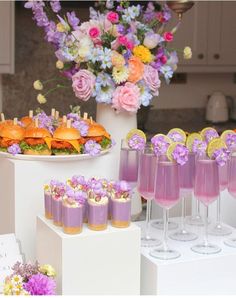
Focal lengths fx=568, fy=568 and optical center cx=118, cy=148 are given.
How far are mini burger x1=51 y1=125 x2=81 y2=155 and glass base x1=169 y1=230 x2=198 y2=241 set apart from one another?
0.37m

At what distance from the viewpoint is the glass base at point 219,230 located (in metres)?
1.45

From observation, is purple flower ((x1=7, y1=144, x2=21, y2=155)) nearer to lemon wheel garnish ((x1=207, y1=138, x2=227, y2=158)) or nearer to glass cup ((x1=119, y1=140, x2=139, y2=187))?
glass cup ((x1=119, y1=140, x2=139, y2=187))

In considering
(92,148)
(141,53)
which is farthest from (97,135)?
(141,53)

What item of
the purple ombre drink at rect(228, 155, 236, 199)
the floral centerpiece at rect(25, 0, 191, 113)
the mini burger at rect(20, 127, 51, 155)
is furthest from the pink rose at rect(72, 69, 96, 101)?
the purple ombre drink at rect(228, 155, 236, 199)

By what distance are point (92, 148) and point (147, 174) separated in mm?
325

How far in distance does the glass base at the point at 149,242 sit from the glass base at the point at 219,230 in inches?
6.4

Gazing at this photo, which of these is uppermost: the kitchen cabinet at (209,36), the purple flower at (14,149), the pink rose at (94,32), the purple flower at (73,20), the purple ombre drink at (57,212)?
the kitchen cabinet at (209,36)

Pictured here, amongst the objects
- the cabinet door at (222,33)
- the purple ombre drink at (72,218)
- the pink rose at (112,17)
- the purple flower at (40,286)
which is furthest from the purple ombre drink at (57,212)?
the cabinet door at (222,33)

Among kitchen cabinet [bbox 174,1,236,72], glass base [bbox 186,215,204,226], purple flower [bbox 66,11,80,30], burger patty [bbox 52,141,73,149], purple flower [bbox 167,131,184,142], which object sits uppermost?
kitchen cabinet [bbox 174,1,236,72]

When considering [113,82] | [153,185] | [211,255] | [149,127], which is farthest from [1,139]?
[149,127]

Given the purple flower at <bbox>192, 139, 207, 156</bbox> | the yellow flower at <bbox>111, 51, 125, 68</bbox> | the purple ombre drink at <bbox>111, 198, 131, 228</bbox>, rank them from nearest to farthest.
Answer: the purple ombre drink at <bbox>111, 198, 131, 228</bbox>, the purple flower at <bbox>192, 139, 207, 156</bbox>, the yellow flower at <bbox>111, 51, 125, 68</bbox>

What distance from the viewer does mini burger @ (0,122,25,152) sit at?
62.6 inches

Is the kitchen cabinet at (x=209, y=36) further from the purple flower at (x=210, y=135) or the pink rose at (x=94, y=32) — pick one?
the purple flower at (x=210, y=135)

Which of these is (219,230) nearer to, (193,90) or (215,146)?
(215,146)
